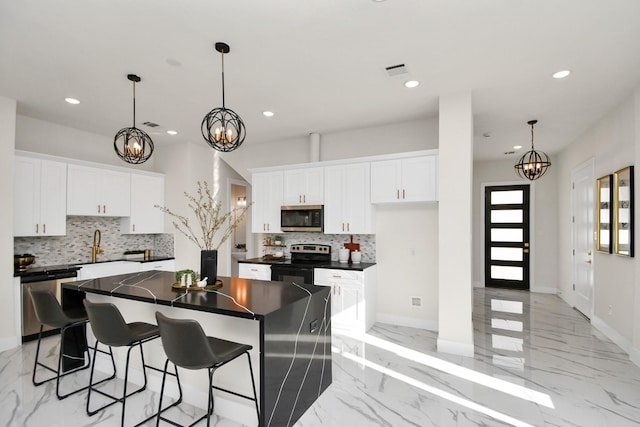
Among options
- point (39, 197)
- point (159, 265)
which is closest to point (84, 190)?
point (39, 197)

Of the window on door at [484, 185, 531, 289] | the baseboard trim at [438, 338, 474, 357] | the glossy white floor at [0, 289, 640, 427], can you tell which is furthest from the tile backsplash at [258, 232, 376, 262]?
the window on door at [484, 185, 531, 289]

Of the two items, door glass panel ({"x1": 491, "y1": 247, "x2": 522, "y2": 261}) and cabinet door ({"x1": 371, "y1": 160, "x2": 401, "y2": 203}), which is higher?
cabinet door ({"x1": 371, "y1": 160, "x2": 401, "y2": 203})

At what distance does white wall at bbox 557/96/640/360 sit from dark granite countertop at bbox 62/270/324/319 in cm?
361

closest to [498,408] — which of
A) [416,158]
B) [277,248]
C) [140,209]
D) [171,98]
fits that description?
[416,158]

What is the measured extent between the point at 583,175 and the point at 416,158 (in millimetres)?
3271

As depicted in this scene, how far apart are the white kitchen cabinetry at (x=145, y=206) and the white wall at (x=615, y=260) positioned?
664 centimetres

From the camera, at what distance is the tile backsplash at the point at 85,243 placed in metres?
4.56

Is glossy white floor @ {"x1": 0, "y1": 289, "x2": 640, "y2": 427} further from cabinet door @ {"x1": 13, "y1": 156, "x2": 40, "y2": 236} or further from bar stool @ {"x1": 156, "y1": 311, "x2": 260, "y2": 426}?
cabinet door @ {"x1": 13, "y1": 156, "x2": 40, "y2": 236}

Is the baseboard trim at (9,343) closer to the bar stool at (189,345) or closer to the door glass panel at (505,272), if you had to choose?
the bar stool at (189,345)

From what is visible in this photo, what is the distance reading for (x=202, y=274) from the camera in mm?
2891

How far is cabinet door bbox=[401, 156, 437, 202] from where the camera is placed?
4.08m

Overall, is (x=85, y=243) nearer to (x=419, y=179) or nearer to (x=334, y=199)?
(x=334, y=199)

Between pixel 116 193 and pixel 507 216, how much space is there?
7931mm

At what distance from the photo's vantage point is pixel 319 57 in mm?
2898
